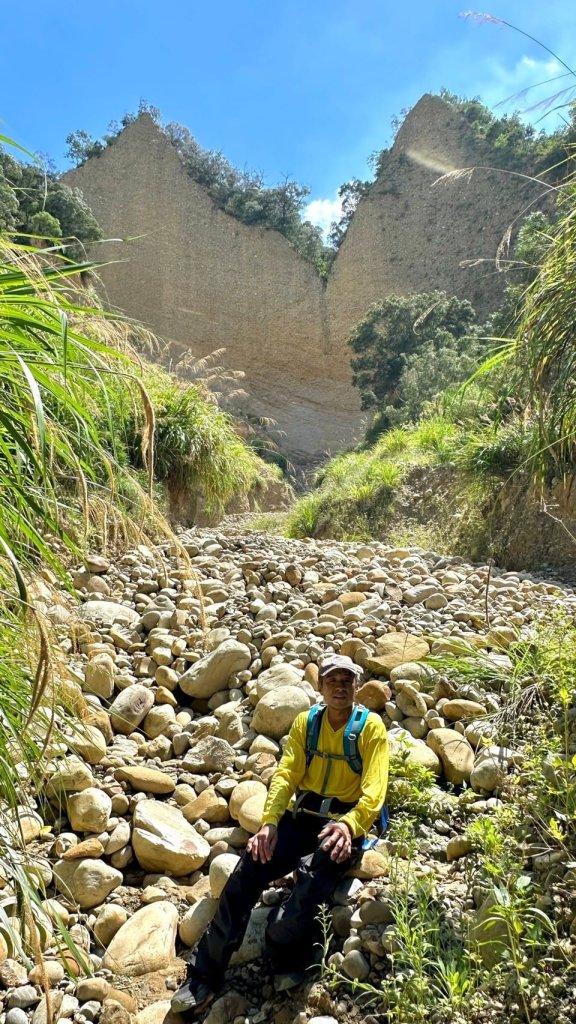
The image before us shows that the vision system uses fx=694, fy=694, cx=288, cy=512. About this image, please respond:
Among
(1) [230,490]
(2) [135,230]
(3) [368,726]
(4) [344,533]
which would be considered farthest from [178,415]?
(2) [135,230]

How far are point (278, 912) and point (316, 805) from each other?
355mm

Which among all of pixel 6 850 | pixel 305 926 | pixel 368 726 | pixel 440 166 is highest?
pixel 440 166

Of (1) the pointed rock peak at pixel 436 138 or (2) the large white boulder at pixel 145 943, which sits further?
(1) the pointed rock peak at pixel 436 138

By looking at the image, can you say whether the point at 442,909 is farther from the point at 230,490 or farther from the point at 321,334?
the point at 321,334

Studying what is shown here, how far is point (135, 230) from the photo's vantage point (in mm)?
24781

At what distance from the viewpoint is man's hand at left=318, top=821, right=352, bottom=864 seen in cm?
202

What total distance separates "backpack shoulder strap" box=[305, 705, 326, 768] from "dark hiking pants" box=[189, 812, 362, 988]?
0.29 metres

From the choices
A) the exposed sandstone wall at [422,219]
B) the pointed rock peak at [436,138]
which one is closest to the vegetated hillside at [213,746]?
the exposed sandstone wall at [422,219]

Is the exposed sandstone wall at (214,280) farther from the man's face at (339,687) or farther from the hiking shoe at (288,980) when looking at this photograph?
the hiking shoe at (288,980)

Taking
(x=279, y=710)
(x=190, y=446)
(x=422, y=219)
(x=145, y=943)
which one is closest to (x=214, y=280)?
(x=422, y=219)

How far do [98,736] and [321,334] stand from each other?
76.0 ft

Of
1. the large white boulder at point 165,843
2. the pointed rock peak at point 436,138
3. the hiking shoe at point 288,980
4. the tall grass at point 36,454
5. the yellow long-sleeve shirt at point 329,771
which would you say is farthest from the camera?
the pointed rock peak at point 436,138

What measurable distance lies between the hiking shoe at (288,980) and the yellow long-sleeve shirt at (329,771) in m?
0.41

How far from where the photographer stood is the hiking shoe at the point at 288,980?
1.91 meters
